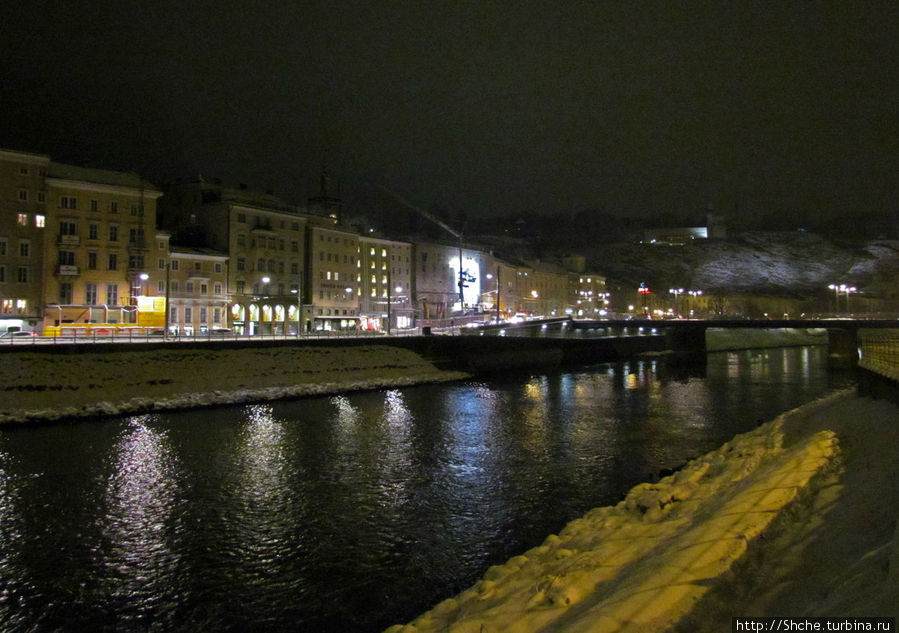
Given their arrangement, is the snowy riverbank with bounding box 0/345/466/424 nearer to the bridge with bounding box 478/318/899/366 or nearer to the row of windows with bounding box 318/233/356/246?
the bridge with bounding box 478/318/899/366

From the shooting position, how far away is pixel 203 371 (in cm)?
4322

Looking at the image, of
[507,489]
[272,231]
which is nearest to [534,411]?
[507,489]

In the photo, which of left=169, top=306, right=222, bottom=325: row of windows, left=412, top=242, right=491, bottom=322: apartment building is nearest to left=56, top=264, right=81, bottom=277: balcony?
left=169, top=306, right=222, bottom=325: row of windows

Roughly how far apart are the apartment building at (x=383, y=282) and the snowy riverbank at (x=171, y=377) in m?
34.0

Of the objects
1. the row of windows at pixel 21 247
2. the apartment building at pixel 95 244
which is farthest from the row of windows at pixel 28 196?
the row of windows at pixel 21 247

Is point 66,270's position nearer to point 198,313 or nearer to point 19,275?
point 19,275

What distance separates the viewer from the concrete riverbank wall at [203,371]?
1372 inches

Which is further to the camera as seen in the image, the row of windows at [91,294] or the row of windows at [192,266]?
the row of windows at [192,266]

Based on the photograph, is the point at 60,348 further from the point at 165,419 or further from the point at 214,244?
the point at 214,244

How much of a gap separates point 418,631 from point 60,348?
1456 inches

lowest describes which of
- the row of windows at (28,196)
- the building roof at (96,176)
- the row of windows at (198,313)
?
the row of windows at (198,313)

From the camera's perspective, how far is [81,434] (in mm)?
28734

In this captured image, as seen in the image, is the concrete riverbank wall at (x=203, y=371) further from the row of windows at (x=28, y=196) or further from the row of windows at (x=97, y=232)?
the row of windows at (x=28, y=196)

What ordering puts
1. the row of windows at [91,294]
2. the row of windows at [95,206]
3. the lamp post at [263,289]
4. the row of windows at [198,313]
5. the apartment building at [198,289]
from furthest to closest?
the lamp post at [263,289] < the apartment building at [198,289] < the row of windows at [198,313] < the row of windows at [95,206] < the row of windows at [91,294]
